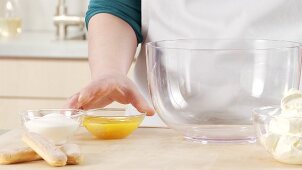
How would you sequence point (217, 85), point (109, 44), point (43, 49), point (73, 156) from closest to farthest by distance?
1. point (73, 156)
2. point (217, 85)
3. point (109, 44)
4. point (43, 49)

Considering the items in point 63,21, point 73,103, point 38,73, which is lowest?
point 38,73

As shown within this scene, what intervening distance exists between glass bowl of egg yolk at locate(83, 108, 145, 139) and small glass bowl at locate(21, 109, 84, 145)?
0.03 m

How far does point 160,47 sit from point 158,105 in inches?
3.3

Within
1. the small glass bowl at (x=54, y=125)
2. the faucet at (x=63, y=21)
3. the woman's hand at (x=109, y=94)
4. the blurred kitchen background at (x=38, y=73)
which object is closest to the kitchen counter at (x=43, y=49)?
the blurred kitchen background at (x=38, y=73)

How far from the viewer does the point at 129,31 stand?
146cm

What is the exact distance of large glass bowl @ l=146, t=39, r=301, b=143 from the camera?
1.03 metres

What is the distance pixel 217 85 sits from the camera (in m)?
1.04

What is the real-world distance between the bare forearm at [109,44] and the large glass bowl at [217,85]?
0.84 ft

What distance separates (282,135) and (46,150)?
290 mm

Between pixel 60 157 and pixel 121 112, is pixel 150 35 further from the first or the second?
pixel 60 157

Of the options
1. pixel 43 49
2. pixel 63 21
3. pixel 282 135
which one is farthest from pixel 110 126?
pixel 63 21

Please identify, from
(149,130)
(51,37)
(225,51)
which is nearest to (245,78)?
(225,51)

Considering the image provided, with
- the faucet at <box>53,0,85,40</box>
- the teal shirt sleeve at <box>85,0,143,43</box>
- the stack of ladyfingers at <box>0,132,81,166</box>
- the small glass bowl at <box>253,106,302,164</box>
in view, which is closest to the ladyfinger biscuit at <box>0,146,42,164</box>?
the stack of ladyfingers at <box>0,132,81,166</box>

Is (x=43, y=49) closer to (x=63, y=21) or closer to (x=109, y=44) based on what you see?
(x=63, y=21)
